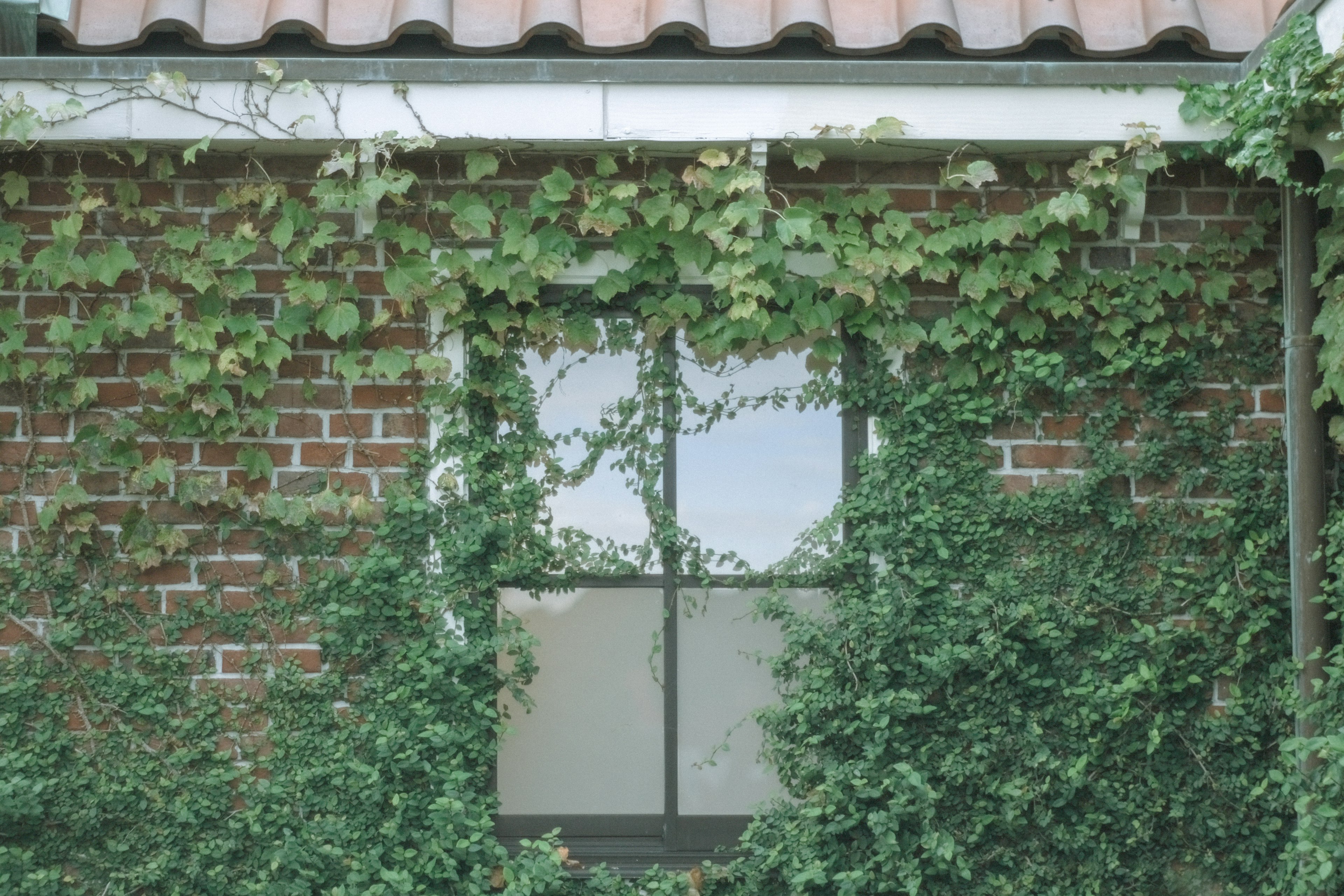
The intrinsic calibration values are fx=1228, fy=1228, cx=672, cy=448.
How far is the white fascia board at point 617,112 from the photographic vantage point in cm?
367

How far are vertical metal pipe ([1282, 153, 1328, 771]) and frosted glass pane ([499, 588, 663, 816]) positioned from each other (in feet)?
6.61

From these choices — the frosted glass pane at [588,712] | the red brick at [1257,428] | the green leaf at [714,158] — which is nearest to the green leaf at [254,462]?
the frosted glass pane at [588,712]

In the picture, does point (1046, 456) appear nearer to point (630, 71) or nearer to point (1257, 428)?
point (1257, 428)

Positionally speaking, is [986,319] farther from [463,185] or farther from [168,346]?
[168,346]

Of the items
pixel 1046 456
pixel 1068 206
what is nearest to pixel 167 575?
pixel 1046 456

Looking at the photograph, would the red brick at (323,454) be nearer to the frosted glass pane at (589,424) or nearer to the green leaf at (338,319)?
the green leaf at (338,319)

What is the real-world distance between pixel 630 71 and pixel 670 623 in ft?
5.78

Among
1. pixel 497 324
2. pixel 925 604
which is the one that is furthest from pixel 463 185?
pixel 925 604

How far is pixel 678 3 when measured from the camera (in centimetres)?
390

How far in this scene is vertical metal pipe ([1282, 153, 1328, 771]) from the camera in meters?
3.81

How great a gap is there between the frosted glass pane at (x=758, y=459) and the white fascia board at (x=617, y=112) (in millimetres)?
825

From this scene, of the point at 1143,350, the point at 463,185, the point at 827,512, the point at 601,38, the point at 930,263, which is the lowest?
the point at 827,512

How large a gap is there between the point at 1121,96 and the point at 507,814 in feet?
9.81

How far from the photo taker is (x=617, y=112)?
12.1ft
